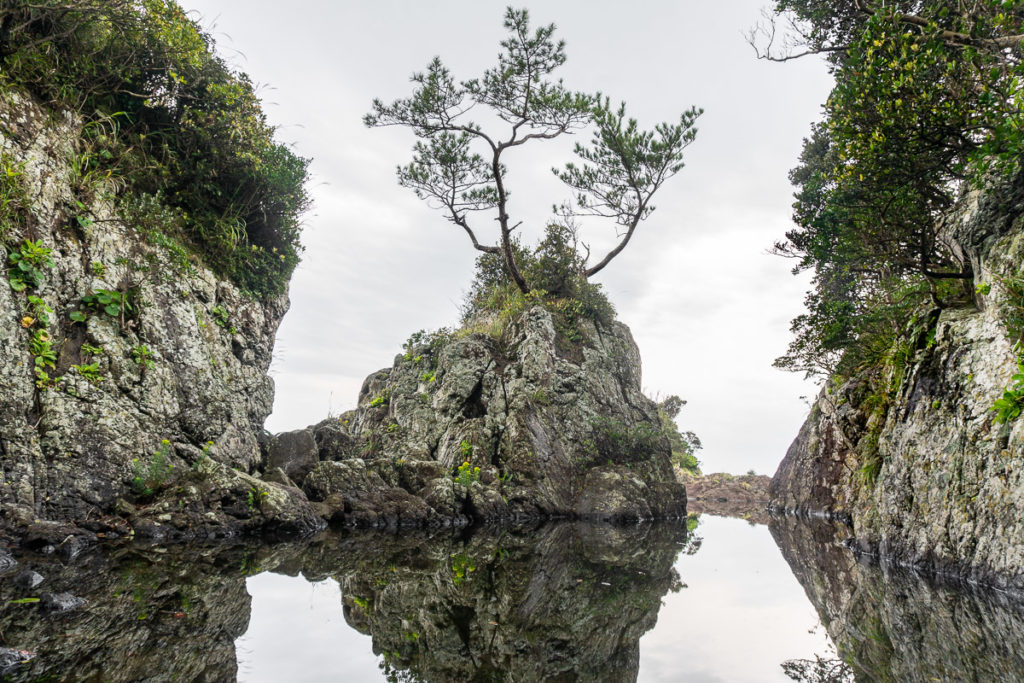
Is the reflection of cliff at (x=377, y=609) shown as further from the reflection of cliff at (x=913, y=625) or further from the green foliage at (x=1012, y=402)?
the green foliage at (x=1012, y=402)

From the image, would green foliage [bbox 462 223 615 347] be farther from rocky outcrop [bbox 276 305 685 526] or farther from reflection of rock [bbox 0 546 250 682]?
reflection of rock [bbox 0 546 250 682]

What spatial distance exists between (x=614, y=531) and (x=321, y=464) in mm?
6027

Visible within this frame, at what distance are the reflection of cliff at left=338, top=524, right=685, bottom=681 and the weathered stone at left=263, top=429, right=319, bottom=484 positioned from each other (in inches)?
174

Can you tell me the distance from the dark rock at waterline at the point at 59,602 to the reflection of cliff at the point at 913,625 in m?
4.76

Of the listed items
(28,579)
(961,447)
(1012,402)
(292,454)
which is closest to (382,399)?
(292,454)

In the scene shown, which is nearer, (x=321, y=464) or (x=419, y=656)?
(x=419, y=656)

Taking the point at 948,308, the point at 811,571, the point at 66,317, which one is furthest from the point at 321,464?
the point at 948,308

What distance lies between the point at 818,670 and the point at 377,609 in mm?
2906

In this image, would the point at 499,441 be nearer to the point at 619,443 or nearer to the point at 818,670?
the point at 619,443

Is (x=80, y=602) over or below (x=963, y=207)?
below

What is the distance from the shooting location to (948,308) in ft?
22.4

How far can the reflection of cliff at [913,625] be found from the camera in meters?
2.72

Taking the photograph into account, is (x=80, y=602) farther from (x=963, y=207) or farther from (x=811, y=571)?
(x=963, y=207)

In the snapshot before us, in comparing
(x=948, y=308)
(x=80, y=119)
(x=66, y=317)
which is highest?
(x=80, y=119)
